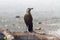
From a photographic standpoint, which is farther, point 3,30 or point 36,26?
point 36,26

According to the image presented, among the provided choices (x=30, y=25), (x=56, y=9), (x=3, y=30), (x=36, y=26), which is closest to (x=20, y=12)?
(x=56, y=9)

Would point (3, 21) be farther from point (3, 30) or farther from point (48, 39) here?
point (48, 39)

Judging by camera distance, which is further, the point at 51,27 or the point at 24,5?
the point at 24,5

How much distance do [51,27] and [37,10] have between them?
11.6ft

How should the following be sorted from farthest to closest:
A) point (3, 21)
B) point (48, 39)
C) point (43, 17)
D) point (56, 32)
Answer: point (43, 17)
point (3, 21)
point (56, 32)
point (48, 39)

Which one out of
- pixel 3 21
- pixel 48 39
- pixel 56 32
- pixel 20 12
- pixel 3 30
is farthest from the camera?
pixel 20 12

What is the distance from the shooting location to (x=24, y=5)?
14430 mm

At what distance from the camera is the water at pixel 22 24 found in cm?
1027

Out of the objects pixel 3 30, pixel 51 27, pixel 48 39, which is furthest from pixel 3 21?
pixel 48 39

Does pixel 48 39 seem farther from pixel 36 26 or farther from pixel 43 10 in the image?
pixel 43 10

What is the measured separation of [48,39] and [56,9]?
6327 mm

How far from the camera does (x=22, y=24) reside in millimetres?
11391

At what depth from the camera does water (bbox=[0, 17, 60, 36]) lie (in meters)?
10.3

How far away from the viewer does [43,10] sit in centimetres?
1408
